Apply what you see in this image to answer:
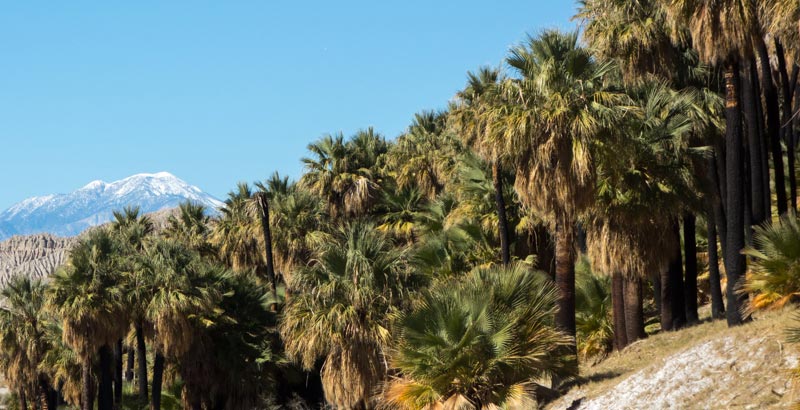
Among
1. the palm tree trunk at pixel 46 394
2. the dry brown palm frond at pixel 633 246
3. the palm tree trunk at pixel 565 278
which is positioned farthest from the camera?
the palm tree trunk at pixel 46 394

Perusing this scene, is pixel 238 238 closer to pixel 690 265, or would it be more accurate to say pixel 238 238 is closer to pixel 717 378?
pixel 690 265

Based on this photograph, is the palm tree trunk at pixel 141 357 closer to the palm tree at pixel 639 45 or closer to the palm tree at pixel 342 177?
the palm tree at pixel 342 177

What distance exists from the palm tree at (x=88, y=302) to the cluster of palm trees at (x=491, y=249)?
78 mm

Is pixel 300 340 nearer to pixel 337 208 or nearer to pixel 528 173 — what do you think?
pixel 528 173

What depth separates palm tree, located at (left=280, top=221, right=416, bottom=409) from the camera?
865 inches

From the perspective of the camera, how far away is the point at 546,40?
20594mm

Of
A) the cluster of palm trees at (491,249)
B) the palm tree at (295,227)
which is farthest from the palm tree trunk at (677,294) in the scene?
the palm tree at (295,227)

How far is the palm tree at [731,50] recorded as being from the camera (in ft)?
55.9

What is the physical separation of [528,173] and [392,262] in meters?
4.71

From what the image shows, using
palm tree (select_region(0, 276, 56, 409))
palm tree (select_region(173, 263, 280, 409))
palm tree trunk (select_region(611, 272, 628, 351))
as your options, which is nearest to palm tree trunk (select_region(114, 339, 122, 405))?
palm tree (select_region(0, 276, 56, 409))

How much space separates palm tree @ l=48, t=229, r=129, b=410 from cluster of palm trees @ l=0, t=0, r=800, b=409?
0.08m

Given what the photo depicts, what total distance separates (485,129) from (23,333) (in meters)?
27.9

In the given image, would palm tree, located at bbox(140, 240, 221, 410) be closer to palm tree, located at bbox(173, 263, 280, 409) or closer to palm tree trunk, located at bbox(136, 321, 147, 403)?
palm tree, located at bbox(173, 263, 280, 409)

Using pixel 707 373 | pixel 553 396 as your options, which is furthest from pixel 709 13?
pixel 553 396
